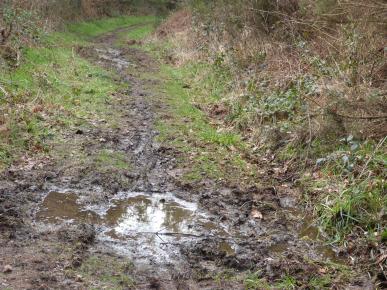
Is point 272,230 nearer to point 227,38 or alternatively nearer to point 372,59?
point 372,59

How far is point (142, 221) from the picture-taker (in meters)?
5.66

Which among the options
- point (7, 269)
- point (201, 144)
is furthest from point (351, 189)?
point (7, 269)

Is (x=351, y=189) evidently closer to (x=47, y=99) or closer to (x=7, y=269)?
(x=7, y=269)

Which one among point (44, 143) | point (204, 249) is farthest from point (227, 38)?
point (204, 249)

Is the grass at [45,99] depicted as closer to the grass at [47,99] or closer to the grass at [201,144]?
the grass at [47,99]

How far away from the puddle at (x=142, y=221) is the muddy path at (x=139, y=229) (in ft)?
0.04

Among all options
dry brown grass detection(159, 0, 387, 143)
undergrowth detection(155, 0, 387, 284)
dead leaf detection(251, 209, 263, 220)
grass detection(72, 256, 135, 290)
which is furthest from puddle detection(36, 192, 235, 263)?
dry brown grass detection(159, 0, 387, 143)

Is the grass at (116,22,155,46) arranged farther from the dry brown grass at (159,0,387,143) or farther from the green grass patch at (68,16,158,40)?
the dry brown grass at (159,0,387,143)

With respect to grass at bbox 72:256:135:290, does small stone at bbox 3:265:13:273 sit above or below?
above

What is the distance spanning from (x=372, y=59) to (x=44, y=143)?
18.0 ft

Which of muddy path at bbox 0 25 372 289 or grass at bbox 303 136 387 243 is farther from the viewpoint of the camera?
grass at bbox 303 136 387 243

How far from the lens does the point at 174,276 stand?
450cm

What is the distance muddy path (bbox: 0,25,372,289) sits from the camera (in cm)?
443

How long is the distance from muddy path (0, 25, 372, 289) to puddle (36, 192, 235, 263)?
0.04ft
